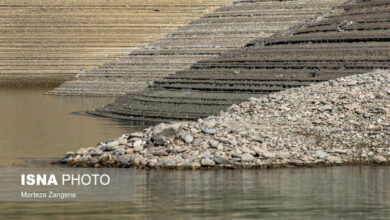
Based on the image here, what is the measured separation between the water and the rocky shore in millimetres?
2323

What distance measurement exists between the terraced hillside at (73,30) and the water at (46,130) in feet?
89.9

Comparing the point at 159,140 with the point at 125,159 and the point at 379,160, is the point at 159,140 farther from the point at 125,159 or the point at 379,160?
the point at 379,160

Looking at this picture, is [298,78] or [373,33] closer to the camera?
[298,78]

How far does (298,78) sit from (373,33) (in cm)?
573

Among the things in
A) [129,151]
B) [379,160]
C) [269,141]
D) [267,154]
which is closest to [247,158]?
[267,154]

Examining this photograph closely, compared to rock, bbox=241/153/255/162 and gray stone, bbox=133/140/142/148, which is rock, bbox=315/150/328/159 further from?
gray stone, bbox=133/140/142/148

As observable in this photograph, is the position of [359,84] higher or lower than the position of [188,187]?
higher

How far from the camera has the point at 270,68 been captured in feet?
127

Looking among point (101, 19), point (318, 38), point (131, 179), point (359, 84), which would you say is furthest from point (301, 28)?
point (101, 19)

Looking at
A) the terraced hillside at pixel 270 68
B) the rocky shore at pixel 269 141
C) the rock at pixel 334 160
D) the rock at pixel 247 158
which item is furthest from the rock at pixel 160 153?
the terraced hillside at pixel 270 68

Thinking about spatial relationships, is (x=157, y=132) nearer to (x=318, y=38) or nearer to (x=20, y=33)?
(x=318, y=38)

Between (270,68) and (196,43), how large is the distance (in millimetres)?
26994

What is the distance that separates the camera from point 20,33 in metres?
76.2

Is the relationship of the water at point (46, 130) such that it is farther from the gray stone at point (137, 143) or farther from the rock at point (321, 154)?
the rock at point (321, 154)
